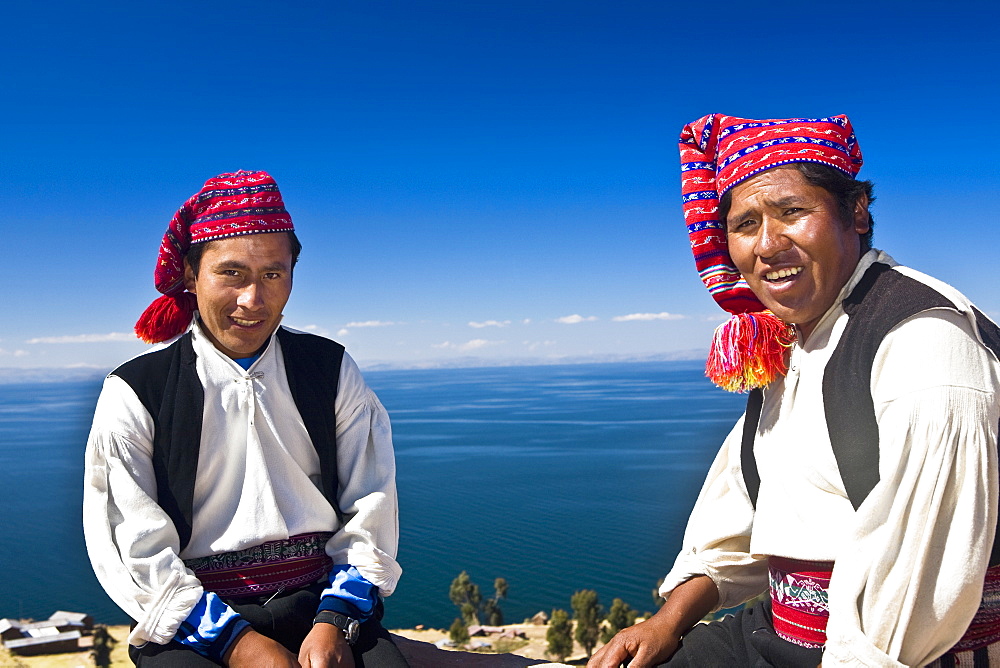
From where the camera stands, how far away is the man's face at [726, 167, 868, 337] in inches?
66.3

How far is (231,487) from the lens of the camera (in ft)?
6.65

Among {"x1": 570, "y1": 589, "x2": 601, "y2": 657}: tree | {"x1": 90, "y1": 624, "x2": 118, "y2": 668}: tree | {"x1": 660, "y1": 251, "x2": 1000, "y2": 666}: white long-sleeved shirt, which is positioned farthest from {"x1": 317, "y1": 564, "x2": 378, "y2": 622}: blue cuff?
{"x1": 570, "y1": 589, "x2": 601, "y2": 657}: tree

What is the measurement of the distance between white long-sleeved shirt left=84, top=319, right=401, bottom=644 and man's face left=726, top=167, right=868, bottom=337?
45.6 inches

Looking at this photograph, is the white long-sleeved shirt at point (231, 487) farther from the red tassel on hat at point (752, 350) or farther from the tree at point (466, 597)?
the tree at point (466, 597)

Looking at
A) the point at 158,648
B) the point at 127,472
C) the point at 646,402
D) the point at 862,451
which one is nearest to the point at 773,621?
the point at 862,451

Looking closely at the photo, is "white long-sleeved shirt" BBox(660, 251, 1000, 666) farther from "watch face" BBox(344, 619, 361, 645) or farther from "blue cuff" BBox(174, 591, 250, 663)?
"blue cuff" BBox(174, 591, 250, 663)

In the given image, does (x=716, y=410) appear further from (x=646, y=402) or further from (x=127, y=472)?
(x=127, y=472)

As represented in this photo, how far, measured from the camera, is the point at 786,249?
170cm

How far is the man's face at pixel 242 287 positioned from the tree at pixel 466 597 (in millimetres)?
36304

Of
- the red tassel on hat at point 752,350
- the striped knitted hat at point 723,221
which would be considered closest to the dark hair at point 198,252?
the striped knitted hat at point 723,221

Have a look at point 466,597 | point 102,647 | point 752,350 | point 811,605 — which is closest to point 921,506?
point 811,605

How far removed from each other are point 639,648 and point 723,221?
1.11 meters

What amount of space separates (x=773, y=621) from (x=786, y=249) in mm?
914

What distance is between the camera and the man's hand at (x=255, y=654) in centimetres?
184
